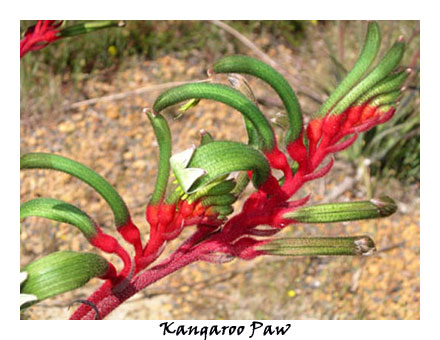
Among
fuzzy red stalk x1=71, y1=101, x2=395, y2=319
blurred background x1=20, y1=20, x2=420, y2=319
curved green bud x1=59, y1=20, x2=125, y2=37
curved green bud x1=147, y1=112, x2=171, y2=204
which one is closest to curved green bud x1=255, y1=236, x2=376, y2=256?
fuzzy red stalk x1=71, y1=101, x2=395, y2=319

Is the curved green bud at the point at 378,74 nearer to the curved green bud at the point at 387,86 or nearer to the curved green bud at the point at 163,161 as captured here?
the curved green bud at the point at 387,86

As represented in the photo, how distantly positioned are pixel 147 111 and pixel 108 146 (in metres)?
1.16

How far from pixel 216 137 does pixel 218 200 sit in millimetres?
1160

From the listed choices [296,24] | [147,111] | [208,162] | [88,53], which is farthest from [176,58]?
[208,162]

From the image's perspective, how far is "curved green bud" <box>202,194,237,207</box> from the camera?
57 cm

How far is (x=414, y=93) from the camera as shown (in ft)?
5.42

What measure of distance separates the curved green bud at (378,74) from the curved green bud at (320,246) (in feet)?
0.48

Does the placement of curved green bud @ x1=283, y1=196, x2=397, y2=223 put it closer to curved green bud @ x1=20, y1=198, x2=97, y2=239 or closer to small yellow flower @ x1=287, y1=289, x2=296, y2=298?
curved green bud @ x1=20, y1=198, x2=97, y2=239

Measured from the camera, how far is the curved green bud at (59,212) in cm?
59

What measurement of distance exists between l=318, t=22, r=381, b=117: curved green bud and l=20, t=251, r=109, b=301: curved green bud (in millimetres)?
296

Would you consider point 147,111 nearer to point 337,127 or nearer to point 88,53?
point 337,127

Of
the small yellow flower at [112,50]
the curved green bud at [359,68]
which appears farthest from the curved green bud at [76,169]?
the small yellow flower at [112,50]

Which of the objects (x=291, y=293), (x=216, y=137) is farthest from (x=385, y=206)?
(x=216, y=137)

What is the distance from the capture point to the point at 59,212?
0.59 m
